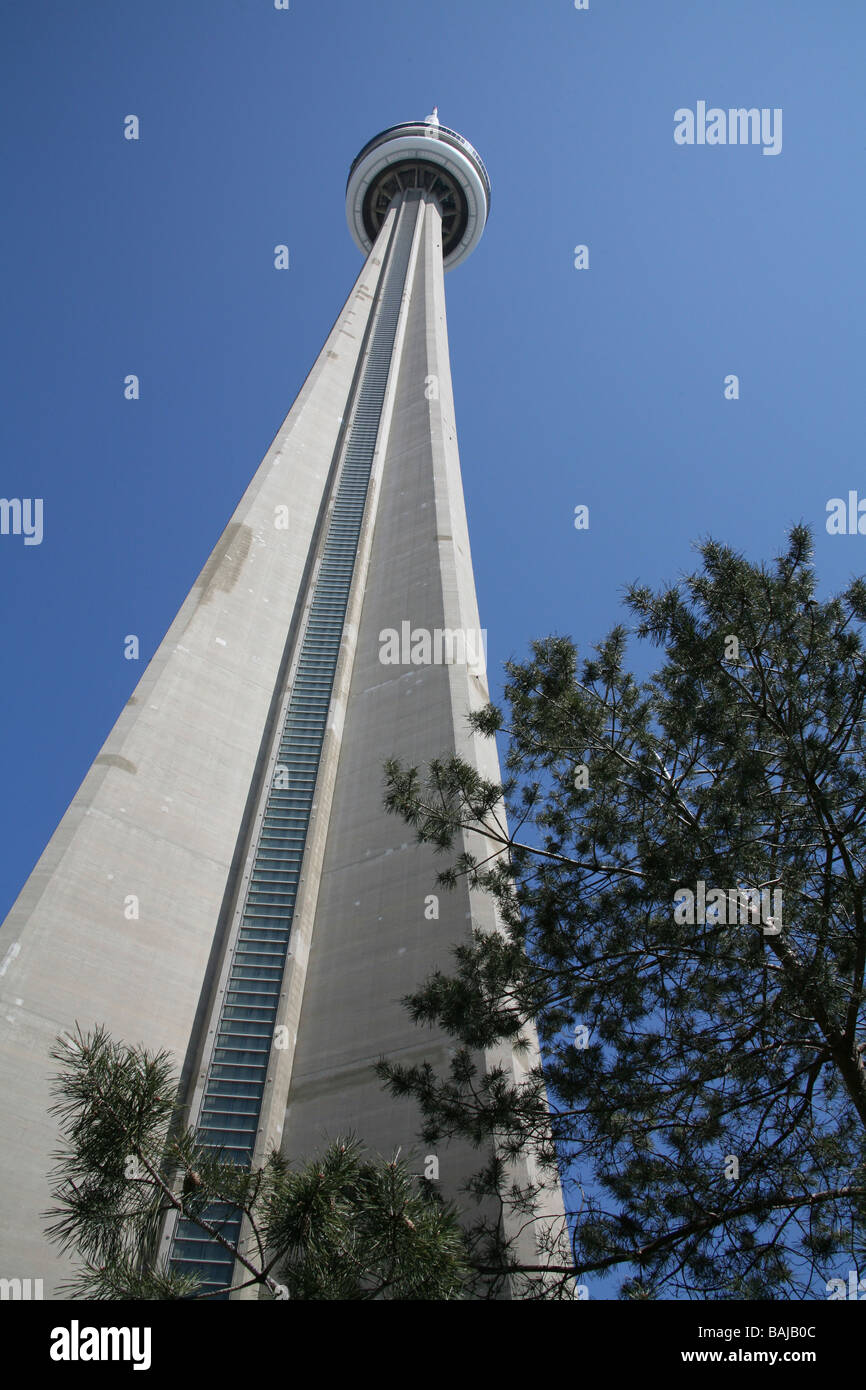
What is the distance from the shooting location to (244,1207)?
118 inches

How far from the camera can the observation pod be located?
34594mm

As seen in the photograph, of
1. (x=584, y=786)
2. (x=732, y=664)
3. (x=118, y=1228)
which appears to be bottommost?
(x=118, y=1228)

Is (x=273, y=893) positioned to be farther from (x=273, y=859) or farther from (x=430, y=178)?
(x=430, y=178)

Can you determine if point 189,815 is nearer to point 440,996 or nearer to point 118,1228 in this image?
point 440,996

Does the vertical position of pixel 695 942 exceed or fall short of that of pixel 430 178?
it falls short

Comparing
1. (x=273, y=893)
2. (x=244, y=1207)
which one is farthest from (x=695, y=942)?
→ (x=273, y=893)

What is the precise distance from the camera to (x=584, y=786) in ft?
18.1

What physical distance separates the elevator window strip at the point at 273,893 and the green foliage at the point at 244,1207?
293mm

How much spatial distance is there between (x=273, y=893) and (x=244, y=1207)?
23.7 feet

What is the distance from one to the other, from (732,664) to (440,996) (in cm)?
234

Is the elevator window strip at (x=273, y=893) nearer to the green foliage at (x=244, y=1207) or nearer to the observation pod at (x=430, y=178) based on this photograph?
the green foliage at (x=244, y=1207)

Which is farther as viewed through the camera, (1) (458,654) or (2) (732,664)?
(1) (458,654)

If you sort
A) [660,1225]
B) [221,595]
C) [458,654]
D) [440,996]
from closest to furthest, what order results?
[660,1225] < [440,996] < [458,654] < [221,595]
